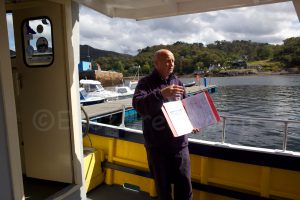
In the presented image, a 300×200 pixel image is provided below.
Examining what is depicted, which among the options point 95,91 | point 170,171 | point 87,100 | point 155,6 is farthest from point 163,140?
point 95,91

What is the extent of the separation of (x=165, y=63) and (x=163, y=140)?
677mm

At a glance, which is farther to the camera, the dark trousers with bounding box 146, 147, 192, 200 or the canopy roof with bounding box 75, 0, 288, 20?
the canopy roof with bounding box 75, 0, 288, 20

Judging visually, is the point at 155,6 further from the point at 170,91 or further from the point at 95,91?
the point at 95,91

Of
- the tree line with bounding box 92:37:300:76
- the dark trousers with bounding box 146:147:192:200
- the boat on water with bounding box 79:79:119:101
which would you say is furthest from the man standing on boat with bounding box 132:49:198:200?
the tree line with bounding box 92:37:300:76

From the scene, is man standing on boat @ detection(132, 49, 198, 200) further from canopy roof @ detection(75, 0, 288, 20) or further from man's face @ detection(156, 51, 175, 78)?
canopy roof @ detection(75, 0, 288, 20)

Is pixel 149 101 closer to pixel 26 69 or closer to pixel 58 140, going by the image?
pixel 58 140

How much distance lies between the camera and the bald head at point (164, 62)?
2473mm

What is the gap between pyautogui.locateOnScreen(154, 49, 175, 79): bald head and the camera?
8.11 ft

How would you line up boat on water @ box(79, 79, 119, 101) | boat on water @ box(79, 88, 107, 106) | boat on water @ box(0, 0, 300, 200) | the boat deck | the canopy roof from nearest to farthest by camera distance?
1. the canopy roof
2. boat on water @ box(0, 0, 300, 200)
3. the boat deck
4. boat on water @ box(79, 88, 107, 106)
5. boat on water @ box(79, 79, 119, 101)

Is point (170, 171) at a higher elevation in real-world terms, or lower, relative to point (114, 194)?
higher

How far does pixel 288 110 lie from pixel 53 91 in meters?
23.7

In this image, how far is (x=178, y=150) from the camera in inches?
101

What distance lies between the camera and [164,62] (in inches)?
98.0

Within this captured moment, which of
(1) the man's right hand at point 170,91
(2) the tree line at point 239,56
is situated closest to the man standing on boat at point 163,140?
(1) the man's right hand at point 170,91
